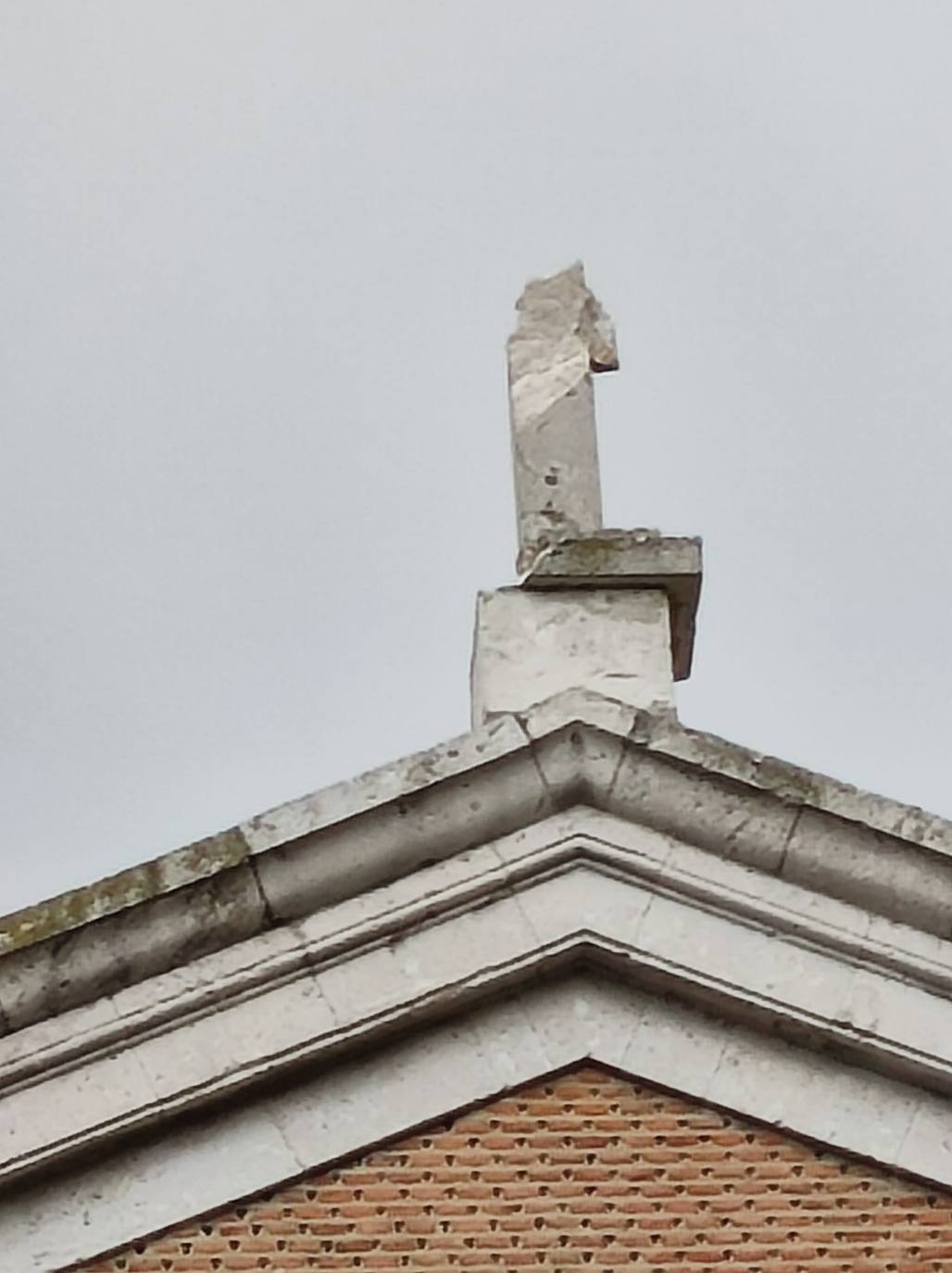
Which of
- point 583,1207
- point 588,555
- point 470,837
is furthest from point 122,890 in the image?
point 588,555

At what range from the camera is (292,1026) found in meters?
6.74

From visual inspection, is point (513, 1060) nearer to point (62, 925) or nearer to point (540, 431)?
point (62, 925)

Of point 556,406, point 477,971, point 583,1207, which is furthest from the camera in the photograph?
point 556,406

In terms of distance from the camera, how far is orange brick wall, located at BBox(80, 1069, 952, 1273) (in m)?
6.62

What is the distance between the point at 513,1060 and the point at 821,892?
86 centimetres

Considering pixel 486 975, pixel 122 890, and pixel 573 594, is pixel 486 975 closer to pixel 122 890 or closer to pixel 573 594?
pixel 122 890

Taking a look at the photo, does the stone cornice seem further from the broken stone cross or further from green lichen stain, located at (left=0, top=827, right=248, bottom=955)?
the broken stone cross

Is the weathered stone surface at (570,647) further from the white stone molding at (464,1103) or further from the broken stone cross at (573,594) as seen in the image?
the white stone molding at (464,1103)

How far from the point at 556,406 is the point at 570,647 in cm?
76

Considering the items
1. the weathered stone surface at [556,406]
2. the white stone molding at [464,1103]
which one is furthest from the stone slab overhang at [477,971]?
the weathered stone surface at [556,406]

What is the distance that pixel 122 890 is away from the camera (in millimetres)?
6750

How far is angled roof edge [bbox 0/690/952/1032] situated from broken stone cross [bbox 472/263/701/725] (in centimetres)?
29

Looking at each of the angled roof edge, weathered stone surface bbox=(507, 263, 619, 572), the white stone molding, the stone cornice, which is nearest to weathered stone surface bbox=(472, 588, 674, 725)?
weathered stone surface bbox=(507, 263, 619, 572)

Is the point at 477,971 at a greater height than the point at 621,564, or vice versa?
the point at 621,564
